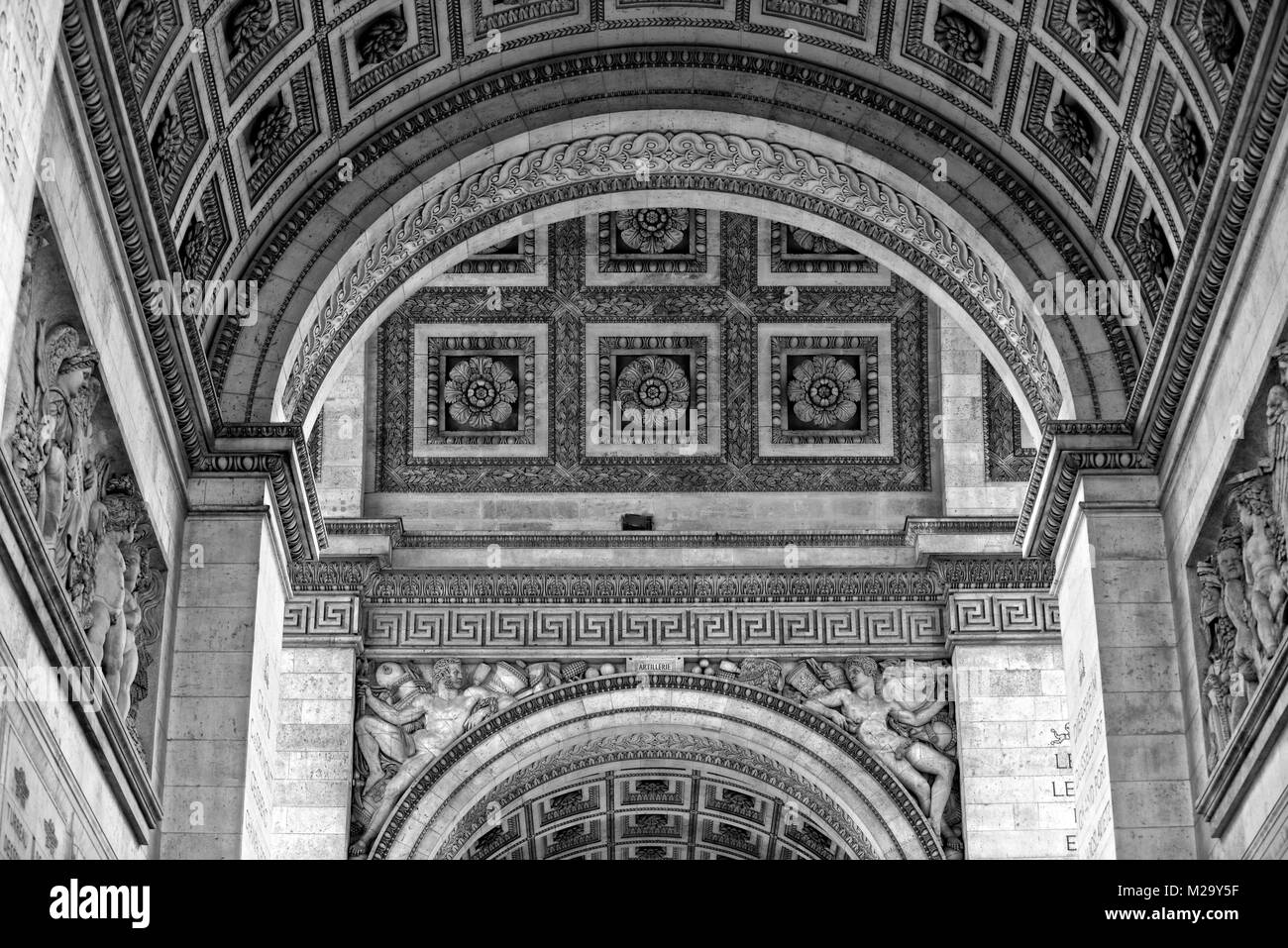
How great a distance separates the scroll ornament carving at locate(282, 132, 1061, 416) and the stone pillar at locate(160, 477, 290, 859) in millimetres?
1559

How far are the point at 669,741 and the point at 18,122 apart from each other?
655 inches

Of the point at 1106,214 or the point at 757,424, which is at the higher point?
the point at 757,424

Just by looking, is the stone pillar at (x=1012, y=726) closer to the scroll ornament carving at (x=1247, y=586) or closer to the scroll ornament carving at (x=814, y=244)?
the scroll ornament carving at (x=814, y=244)

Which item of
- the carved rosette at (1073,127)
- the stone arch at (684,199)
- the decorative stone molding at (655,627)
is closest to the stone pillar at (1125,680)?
the stone arch at (684,199)

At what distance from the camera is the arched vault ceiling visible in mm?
16531

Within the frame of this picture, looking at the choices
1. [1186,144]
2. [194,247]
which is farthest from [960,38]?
[194,247]

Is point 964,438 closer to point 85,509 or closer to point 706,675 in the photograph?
point 706,675

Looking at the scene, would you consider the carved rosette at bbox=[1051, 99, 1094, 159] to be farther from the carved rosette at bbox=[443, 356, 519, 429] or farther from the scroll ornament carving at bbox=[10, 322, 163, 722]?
the carved rosette at bbox=[443, 356, 519, 429]

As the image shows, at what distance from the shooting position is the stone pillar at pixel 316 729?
24828mm
